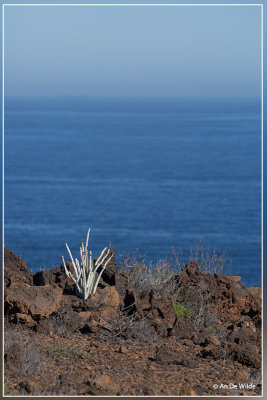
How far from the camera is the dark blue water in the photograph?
46062 millimetres

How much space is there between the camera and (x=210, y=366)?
577cm

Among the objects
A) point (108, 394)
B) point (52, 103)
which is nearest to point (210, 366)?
point (108, 394)

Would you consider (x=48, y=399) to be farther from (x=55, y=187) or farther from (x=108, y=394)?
(x=55, y=187)

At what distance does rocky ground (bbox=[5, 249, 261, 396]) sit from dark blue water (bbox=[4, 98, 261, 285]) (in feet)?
92.5

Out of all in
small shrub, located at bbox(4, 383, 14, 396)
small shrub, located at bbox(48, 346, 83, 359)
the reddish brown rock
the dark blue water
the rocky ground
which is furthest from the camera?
the dark blue water

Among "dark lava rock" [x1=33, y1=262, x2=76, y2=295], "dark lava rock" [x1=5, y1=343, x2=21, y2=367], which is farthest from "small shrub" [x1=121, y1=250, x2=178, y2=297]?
"dark lava rock" [x1=5, y1=343, x2=21, y2=367]

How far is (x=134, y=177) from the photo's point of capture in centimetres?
6575

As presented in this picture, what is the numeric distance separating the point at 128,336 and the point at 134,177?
5984 centimetres

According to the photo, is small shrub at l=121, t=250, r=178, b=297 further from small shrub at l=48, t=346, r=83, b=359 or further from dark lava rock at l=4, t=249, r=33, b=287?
small shrub at l=48, t=346, r=83, b=359

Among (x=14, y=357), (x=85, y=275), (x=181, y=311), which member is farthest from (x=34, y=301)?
(x=181, y=311)

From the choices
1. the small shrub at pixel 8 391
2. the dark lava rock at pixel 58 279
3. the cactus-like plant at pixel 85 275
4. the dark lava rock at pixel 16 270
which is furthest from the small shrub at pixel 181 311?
the small shrub at pixel 8 391

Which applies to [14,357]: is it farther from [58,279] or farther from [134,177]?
[134,177]

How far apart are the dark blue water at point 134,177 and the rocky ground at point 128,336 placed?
2821cm

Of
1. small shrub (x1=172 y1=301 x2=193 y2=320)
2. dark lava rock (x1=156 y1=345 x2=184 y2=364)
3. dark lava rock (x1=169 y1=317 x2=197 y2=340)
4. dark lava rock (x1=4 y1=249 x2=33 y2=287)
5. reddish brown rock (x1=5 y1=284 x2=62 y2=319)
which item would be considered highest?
dark lava rock (x1=4 y1=249 x2=33 y2=287)
